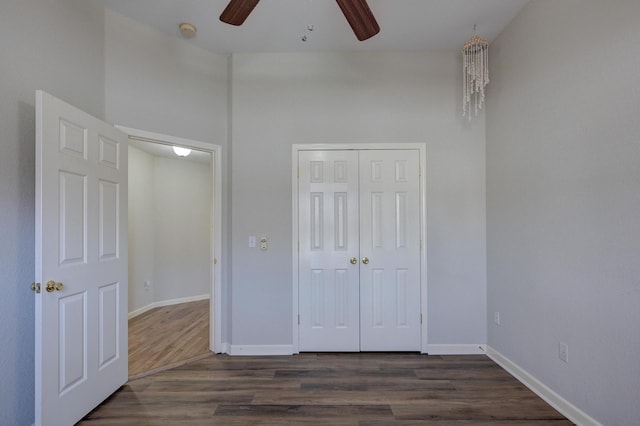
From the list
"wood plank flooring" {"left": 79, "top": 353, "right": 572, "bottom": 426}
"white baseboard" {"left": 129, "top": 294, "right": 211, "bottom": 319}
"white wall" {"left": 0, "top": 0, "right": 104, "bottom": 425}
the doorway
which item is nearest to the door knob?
"white wall" {"left": 0, "top": 0, "right": 104, "bottom": 425}

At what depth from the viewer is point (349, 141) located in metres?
2.97

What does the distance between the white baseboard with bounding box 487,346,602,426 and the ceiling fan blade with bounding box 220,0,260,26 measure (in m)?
3.09

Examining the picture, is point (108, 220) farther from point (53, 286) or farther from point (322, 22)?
point (322, 22)

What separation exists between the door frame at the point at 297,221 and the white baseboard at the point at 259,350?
9 centimetres

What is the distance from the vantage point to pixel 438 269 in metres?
2.92

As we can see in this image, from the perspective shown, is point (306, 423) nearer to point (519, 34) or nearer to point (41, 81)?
point (41, 81)

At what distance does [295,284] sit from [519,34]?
2.97 meters

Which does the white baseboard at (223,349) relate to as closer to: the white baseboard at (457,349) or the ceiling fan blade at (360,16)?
the white baseboard at (457,349)

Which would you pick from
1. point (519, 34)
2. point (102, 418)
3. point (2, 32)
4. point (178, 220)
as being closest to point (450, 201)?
point (519, 34)

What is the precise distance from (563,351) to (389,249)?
147cm

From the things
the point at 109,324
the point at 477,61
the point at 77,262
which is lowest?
the point at 109,324

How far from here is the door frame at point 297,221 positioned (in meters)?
2.91

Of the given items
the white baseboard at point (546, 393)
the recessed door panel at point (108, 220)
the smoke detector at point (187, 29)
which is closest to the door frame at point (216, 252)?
the recessed door panel at point (108, 220)

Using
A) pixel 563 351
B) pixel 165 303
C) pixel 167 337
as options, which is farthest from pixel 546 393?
pixel 165 303
